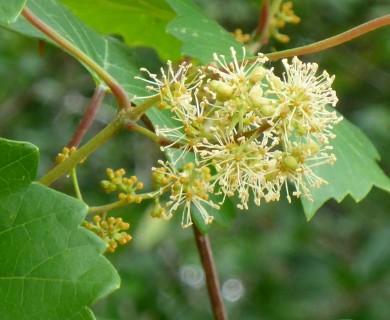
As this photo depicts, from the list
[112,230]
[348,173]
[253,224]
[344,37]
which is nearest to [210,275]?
[348,173]

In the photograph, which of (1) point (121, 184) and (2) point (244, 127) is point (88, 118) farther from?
(2) point (244, 127)

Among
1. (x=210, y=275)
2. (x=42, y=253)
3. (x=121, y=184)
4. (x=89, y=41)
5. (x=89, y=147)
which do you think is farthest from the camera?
(x=210, y=275)

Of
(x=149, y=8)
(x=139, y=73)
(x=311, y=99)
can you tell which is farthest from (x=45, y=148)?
(x=311, y=99)

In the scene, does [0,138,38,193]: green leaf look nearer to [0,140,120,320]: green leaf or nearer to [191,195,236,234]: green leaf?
[0,140,120,320]: green leaf

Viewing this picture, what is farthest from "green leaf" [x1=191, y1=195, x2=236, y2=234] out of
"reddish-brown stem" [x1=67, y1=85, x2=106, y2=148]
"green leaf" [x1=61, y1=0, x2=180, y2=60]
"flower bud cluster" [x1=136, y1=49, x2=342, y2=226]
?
"green leaf" [x1=61, y1=0, x2=180, y2=60]

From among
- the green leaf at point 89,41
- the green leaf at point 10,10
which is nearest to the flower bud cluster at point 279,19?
the green leaf at point 89,41

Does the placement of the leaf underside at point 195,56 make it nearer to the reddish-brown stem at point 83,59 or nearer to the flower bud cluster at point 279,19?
the reddish-brown stem at point 83,59

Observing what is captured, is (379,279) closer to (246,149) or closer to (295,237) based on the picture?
(295,237)
